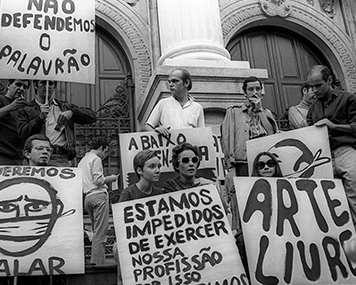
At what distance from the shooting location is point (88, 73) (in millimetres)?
6961

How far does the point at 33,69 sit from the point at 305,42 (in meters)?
8.26

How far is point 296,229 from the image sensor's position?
5.10 m

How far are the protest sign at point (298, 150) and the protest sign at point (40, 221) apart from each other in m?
1.90

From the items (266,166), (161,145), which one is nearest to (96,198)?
(161,145)

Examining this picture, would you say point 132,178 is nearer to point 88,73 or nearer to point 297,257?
point 88,73

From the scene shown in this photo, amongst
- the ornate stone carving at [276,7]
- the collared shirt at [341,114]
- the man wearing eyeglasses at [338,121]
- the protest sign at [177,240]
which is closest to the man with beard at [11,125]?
the protest sign at [177,240]

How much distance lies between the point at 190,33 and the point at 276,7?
3.58 meters

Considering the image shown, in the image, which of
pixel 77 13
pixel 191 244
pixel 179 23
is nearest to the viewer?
pixel 191 244

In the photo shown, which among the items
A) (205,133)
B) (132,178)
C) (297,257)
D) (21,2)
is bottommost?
(297,257)

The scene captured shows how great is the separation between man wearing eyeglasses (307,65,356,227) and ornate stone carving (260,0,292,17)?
7296mm

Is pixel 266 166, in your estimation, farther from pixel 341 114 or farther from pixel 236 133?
pixel 341 114

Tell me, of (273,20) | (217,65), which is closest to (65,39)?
(217,65)

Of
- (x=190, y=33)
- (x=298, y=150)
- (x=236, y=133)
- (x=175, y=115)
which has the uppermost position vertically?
(x=190, y=33)

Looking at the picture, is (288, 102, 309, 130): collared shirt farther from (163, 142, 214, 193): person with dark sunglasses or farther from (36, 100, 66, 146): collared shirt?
(36, 100, 66, 146): collared shirt
